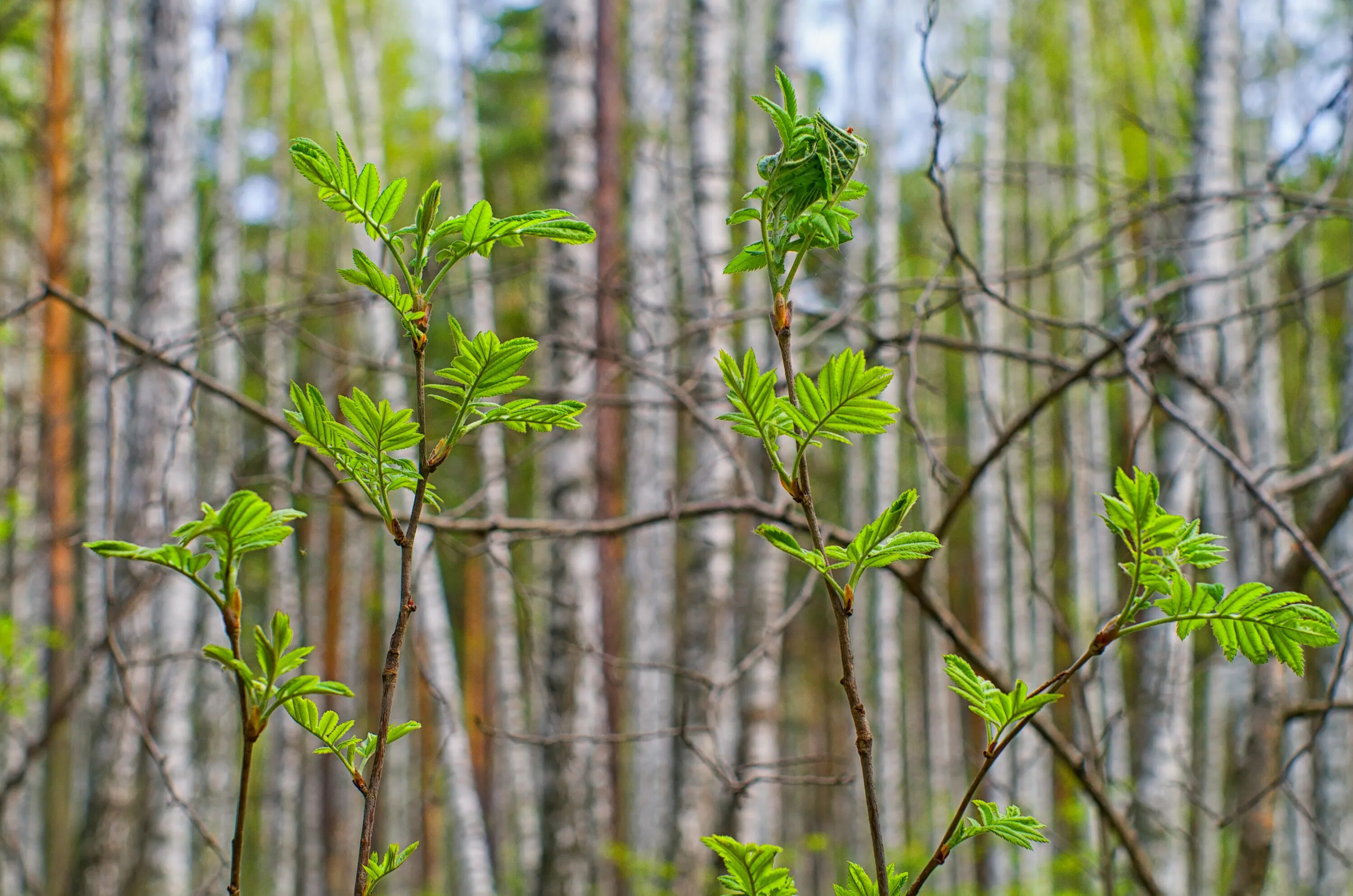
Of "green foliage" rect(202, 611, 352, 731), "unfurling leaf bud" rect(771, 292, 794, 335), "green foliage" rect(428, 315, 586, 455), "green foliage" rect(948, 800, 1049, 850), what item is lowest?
"green foliage" rect(948, 800, 1049, 850)

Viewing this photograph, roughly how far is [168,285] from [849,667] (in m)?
3.91

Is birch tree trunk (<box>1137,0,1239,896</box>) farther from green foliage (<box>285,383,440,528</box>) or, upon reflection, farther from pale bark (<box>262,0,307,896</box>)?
pale bark (<box>262,0,307,896</box>)

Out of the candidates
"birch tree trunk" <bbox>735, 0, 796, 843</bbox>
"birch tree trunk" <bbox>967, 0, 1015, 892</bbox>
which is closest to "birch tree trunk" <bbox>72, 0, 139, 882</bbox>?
"birch tree trunk" <bbox>735, 0, 796, 843</bbox>

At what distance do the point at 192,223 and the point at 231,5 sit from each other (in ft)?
4.59

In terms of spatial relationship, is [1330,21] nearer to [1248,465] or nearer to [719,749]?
[1248,465]

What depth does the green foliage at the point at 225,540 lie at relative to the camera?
479 millimetres

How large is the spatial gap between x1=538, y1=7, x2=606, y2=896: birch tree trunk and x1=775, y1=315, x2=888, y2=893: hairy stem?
267cm

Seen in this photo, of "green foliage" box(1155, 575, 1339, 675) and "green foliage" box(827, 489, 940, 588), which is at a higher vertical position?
"green foliage" box(827, 489, 940, 588)

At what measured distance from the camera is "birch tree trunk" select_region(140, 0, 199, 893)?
A: 11.9ft

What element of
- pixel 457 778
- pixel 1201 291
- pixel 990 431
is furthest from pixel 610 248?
pixel 990 431

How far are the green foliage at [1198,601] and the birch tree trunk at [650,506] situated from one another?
505 centimetres

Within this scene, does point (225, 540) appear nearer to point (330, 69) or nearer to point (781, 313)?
point (781, 313)

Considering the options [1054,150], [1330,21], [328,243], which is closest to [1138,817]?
[1054,150]

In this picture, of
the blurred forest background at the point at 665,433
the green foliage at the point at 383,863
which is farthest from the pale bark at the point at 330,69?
the green foliage at the point at 383,863
